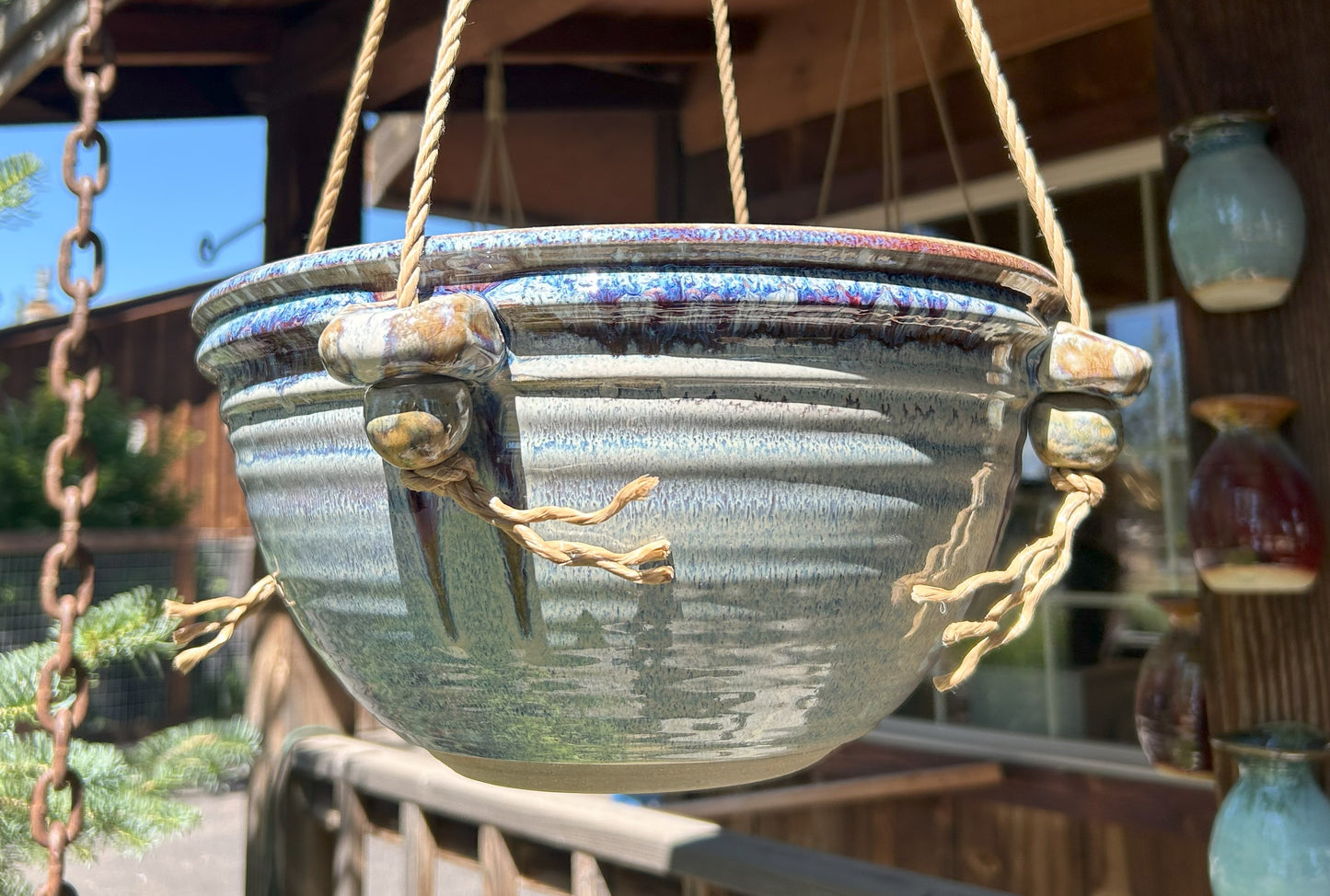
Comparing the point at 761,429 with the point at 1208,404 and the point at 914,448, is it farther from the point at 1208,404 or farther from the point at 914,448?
the point at 1208,404

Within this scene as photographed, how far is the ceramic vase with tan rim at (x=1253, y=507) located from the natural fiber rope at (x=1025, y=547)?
2.11 feet

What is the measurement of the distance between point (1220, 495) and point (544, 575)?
0.92 meters

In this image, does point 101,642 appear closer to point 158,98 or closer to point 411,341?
point 411,341

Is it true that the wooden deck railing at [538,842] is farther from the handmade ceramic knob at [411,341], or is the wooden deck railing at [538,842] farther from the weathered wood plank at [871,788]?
the handmade ceramic knob at [411,341]

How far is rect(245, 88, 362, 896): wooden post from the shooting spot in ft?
7.04

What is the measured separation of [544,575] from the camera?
0.40 m

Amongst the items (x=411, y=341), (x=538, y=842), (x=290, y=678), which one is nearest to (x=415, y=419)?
(x=411, y=341)

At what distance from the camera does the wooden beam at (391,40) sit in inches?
69.2

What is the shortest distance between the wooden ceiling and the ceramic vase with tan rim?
117 cm

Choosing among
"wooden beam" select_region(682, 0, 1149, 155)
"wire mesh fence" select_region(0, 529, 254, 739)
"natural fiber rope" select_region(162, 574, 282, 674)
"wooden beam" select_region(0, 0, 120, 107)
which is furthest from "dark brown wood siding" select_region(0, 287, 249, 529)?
"natural fiber rope" select_region(162, 574, 282, 674)

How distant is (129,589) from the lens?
507 cm

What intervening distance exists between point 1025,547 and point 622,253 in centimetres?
22

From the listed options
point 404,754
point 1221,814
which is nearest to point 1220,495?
point 1221,814

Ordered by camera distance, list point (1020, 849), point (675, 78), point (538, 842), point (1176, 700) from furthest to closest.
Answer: point (675, 78) → point (1020, 849) → point (538, 842) → point (1176, 700)
